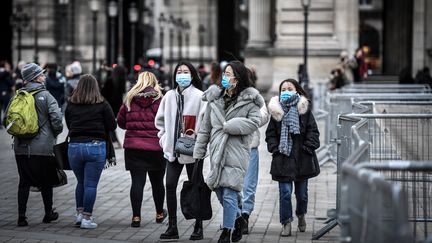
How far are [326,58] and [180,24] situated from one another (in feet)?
62.0

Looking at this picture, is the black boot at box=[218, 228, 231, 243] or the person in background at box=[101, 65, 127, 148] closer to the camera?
the black boot at box=[218, 228, 231, 243]

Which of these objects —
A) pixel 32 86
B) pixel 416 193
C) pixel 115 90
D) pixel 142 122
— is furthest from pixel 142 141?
pixel 115 90

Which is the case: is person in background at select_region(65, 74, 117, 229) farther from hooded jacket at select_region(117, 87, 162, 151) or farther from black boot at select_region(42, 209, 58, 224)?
black boot at select_region(42, 209, 58, 224)

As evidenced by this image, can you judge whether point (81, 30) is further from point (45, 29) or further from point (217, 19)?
point (217, 19)

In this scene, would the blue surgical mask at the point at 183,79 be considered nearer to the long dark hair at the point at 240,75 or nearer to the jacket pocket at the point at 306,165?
the long dark hair at the point at 240,75

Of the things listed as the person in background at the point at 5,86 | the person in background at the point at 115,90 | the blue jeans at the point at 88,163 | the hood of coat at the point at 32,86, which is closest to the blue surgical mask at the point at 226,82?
the blue jeans at the point at 88,163

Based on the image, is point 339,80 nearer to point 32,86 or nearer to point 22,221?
point 32,86

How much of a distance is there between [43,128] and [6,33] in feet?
172

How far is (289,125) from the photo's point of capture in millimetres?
12000

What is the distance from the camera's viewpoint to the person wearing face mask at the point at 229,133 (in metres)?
11.1

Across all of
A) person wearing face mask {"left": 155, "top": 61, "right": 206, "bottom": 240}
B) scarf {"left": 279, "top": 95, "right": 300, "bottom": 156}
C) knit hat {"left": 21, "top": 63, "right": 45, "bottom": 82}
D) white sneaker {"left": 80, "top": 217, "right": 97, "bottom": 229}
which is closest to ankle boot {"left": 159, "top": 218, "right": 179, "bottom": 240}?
person wearing face mask {"left": 155, "top": 61, "right": 206, "bottom": 240}

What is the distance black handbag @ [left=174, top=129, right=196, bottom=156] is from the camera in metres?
11.7

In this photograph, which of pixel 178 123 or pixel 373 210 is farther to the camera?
pixel 178 123

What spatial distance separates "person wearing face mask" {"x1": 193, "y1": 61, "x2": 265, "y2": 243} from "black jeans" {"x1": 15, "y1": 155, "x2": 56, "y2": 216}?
2.40 metres
